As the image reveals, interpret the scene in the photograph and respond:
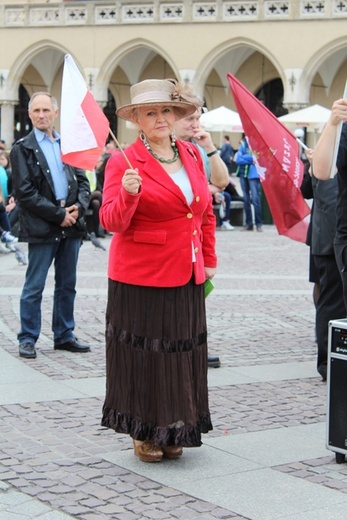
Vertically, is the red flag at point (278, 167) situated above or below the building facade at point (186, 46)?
below

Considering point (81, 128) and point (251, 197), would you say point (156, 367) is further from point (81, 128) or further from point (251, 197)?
point (251, 197)

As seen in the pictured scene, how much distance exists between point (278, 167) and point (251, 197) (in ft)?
40.7

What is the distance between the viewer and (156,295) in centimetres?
521

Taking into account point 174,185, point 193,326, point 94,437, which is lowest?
point 94,437

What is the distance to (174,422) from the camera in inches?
202

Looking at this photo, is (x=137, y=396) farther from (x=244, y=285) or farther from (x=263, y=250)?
(x=263, y=250)

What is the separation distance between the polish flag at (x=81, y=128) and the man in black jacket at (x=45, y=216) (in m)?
2.17

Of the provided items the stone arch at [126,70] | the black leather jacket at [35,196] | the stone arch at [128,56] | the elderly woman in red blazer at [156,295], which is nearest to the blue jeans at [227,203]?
the black leather jacket at [35,196]

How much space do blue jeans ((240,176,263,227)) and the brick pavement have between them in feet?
27.3

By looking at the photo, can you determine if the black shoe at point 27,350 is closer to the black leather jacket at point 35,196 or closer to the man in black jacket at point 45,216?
the man in black jacket at point 45,216

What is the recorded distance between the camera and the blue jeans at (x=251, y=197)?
20.5 m

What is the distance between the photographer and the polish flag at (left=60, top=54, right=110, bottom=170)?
5449 mm

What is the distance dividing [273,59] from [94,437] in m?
30.6

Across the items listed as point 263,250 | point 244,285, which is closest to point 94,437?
point 244,285
